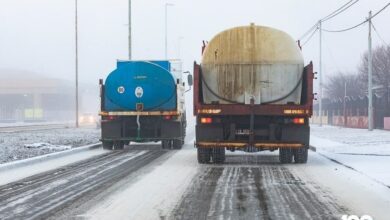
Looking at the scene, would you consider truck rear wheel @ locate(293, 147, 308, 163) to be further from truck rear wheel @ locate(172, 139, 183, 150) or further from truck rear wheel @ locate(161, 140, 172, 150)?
truck rear wheel @ locate(161, 140, 172, 150)

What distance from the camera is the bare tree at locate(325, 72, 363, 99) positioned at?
93438 mm

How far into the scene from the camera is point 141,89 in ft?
72.0

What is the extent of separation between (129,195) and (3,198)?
2050 mm

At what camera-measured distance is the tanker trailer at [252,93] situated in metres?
15.3

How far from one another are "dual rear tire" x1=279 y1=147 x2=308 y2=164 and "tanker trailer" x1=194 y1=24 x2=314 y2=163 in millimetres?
613

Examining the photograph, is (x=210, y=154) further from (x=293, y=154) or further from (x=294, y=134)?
(x=294, y=134)

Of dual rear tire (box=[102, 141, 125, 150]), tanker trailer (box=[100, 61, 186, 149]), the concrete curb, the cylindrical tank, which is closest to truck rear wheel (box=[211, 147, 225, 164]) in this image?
the cylindrical tank

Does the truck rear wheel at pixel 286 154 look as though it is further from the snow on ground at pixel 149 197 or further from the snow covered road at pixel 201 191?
the snow on ground at pixel 149 197

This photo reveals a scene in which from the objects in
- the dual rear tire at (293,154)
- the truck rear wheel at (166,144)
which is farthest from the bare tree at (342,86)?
the dual rear tire at (293,154)

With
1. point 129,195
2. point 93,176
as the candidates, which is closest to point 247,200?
point 129,195

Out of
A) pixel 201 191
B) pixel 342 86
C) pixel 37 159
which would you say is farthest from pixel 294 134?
pixel 342 86

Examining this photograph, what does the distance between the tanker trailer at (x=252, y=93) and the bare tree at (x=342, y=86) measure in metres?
73.8

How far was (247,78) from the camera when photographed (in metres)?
15.5

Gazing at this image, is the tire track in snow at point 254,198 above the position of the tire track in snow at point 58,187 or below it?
above
